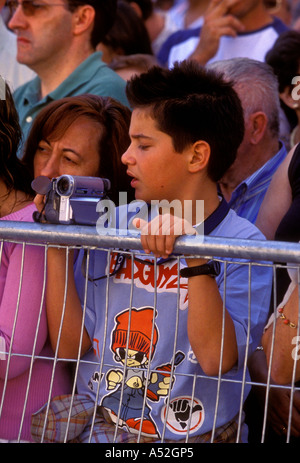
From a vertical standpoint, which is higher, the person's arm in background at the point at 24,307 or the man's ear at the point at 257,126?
the man's ear at the point at 257,126

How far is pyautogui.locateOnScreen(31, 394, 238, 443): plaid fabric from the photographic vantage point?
237 centimetres

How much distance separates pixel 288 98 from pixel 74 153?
134 centimetres

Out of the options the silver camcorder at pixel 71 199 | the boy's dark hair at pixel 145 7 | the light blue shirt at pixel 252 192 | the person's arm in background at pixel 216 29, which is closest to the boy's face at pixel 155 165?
the silver camcorder at pixel 71 199

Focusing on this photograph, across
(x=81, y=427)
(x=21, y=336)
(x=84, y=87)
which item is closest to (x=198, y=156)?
(x=21, y=336)

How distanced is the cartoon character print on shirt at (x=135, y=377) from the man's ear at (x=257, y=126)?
4.59 ft

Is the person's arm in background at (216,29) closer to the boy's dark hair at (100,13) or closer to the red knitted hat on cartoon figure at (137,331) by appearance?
the boy's dark hair at (100,13)

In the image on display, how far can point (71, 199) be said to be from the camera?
2215 millimetres

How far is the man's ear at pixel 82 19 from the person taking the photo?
400 cm

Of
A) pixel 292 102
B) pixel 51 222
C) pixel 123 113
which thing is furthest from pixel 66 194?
pixel 292 102

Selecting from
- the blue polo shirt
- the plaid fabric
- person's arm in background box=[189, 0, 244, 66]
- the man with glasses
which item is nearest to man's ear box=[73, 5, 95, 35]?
the man with glasses

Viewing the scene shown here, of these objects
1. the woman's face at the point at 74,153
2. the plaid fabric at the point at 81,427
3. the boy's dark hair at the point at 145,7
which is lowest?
the plaid fabric at the point at 81,427

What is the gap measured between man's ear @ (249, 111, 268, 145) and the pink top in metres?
1.42
